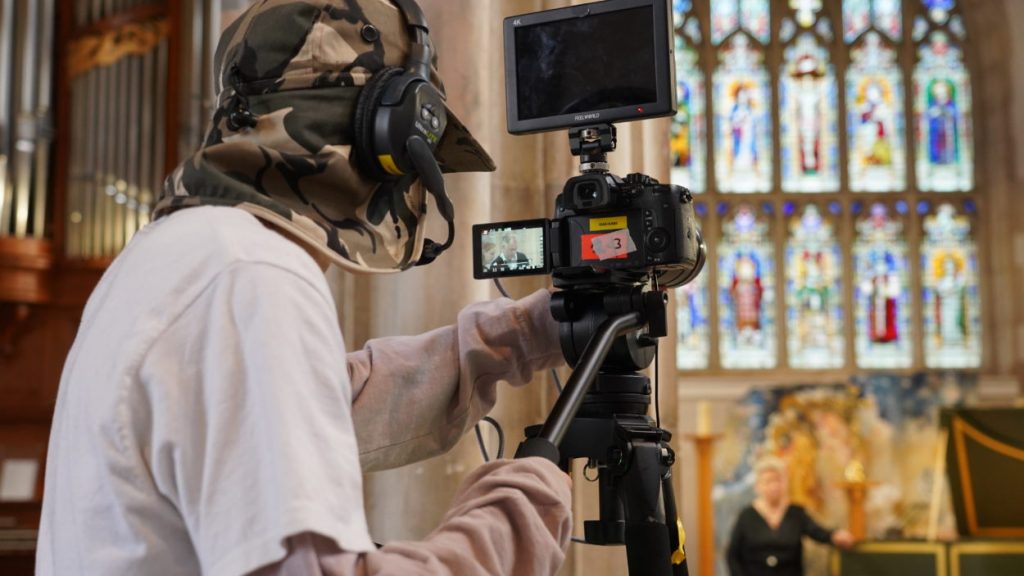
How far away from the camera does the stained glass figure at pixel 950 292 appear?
879 centimetres

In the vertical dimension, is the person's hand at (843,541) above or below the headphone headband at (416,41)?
below

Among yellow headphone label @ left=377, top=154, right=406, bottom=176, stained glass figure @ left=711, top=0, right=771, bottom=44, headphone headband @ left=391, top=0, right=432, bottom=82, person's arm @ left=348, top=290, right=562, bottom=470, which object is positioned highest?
stained glass figure @ left=711, top=0, right=771, bottom=44

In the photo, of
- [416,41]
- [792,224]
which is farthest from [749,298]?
[416,41]

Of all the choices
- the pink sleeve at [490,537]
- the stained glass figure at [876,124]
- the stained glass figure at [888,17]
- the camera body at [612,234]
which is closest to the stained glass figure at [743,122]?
the stained glass figure at [876,124]

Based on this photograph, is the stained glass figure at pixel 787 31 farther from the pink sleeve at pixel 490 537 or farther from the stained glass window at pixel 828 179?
the pink sleeve at pixel 490 537

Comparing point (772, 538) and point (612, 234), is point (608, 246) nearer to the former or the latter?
point (612, 234)

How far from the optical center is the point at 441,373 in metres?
1.43

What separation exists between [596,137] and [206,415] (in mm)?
704

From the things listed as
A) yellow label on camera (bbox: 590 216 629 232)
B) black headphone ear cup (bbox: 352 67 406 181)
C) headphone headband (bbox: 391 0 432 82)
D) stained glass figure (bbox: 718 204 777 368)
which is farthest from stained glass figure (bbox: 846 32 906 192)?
→ black headphone ear cup (bbox: 352 67 406 181)

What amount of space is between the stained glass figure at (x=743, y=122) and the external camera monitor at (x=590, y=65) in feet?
25.6

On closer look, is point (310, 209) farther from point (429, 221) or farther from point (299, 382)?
point (429, 221)

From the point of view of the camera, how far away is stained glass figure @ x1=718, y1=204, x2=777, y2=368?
350 inches

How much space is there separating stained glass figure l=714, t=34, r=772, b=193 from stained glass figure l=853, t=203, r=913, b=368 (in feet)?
2.84

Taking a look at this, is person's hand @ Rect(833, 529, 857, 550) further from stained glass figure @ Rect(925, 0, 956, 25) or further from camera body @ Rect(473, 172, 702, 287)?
stained glass figure @ Rect(925, 0, 956, 25)
